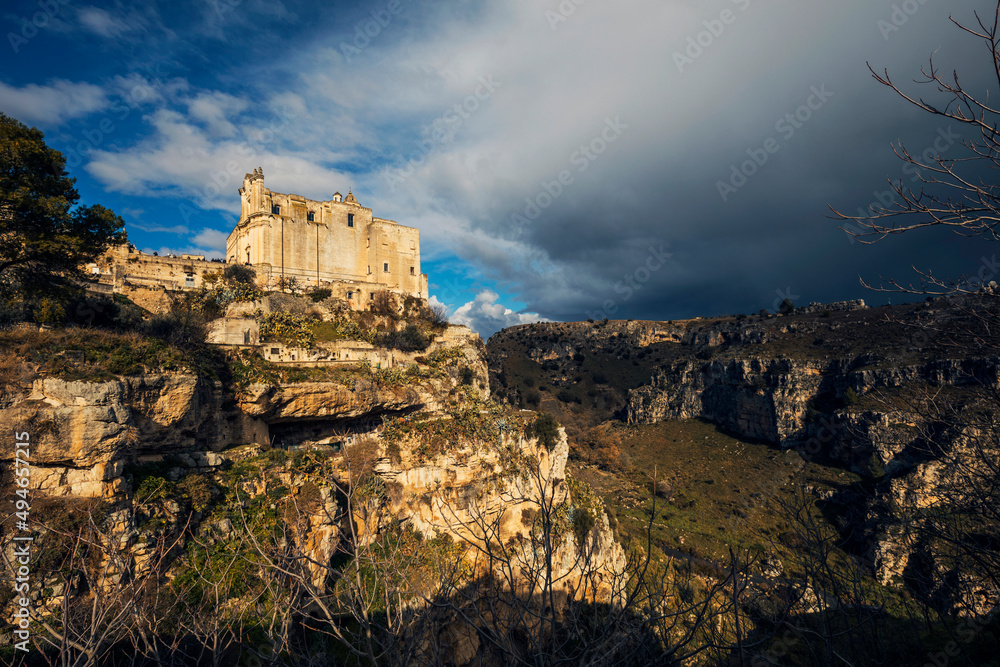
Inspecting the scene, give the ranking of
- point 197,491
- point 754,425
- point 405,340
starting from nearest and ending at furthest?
point 197,491, point 405,340, point 754,425

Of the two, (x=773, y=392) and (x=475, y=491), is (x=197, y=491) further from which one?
(x=773, y=392)

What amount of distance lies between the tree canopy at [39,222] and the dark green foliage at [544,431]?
22.0 m

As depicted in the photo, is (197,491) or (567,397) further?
(567,397)

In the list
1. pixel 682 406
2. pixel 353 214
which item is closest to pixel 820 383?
pixel 682 406

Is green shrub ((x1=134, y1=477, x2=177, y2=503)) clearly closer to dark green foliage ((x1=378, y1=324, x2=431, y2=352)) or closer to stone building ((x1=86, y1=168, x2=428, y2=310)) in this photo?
dark green foliage ((x1=378, y1=324, x2=431, y2=352))

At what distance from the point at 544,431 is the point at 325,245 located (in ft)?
77.9

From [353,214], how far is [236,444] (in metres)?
24.1

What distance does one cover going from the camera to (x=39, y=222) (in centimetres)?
1384

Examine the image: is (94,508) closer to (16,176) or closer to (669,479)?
(16,176)

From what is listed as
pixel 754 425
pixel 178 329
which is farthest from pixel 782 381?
pixel 178 329

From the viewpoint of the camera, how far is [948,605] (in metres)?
6.96

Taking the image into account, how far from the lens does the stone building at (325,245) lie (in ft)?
102

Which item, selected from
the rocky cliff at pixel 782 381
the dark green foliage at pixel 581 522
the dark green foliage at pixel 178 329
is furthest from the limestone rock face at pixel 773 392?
the dark green foliage at pixel 178 329

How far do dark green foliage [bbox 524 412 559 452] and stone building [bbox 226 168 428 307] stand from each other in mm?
16808
